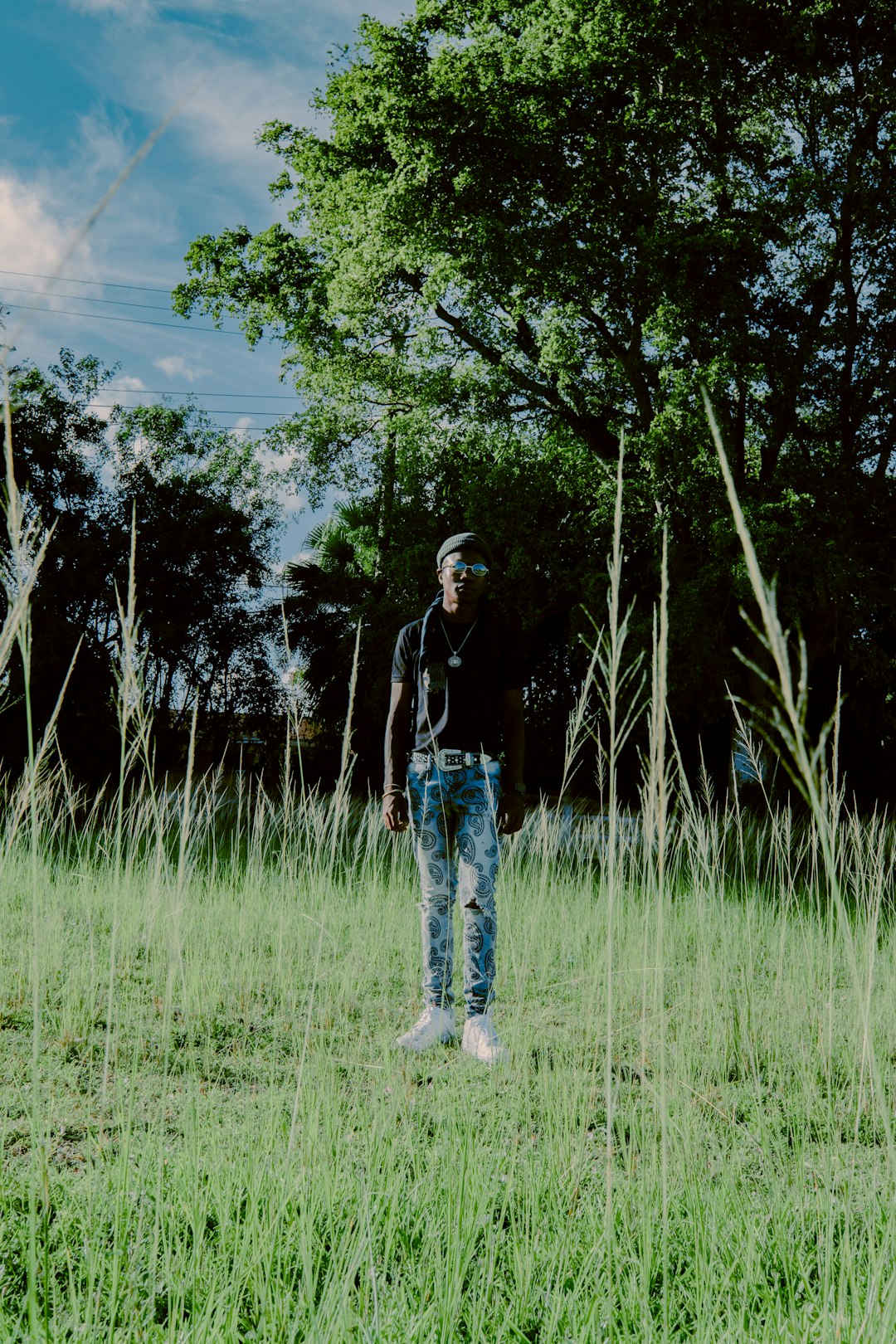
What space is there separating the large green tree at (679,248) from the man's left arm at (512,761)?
7.13 m

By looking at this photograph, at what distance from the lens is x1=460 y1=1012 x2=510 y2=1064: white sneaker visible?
2.84 metres

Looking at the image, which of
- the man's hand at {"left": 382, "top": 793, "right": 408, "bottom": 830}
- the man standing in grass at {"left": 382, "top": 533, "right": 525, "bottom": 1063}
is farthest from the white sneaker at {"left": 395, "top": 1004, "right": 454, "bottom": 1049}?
the man's hand at {"left": 382, "top": 793, "right": 408, "bottom": 830}

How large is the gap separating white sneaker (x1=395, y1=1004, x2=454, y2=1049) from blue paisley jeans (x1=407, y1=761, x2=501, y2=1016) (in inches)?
2.4

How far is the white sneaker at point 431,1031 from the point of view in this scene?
296cm

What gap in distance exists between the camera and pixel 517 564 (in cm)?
1197

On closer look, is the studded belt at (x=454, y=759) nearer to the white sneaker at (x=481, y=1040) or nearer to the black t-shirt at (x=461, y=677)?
the black t-shirt at (x=461, y=677)

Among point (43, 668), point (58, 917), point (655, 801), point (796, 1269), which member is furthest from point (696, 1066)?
point (43, 668)

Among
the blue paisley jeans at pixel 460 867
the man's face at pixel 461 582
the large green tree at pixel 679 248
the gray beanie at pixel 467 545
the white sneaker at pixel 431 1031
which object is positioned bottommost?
the white sneaker at pixel 431 1031

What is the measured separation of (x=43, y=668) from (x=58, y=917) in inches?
315

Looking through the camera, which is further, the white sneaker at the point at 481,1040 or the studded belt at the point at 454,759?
the studded belt at the point at 454,759

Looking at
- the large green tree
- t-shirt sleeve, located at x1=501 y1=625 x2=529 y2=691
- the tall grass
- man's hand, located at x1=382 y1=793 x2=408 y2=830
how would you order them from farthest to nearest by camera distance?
the large green tree < t-shirt sleeve, located at x1=501 y1=625 x2=529 y2=691 < man's hand, located at x1=382 y1=793 x2=408 y2=830 < the tall grass

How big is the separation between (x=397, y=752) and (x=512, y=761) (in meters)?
0.43

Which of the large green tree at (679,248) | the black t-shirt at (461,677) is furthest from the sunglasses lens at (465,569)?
the large green tree at (679,248)

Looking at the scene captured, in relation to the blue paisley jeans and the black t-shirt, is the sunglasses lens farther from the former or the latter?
the blue paisley jeans
